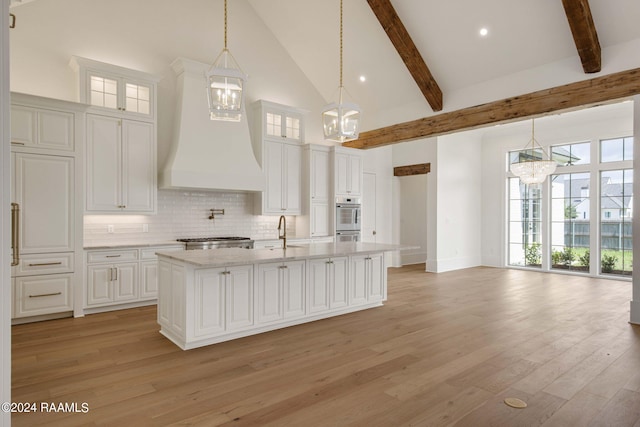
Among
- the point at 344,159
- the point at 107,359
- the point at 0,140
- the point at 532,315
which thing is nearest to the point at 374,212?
the point at 344,159

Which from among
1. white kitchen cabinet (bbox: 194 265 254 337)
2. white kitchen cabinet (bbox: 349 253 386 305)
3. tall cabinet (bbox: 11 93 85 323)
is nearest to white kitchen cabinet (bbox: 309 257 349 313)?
white kitchen cabinet (bbox: 349 253 386 305)

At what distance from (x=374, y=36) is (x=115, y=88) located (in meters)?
4.21

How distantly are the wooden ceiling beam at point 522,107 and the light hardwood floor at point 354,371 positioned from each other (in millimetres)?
2821

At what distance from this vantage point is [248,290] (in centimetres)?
393

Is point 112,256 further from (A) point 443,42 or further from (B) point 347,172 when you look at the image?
(A) point 443,42

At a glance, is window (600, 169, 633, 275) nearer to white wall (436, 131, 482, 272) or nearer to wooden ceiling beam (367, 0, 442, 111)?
white wall (436, 131, 482, 272)

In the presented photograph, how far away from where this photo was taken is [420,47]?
6184mm

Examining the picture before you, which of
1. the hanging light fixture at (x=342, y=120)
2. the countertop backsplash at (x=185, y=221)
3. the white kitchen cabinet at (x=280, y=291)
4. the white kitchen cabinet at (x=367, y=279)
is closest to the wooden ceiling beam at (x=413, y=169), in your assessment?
the countertop backsplash at (x=185, y=221)

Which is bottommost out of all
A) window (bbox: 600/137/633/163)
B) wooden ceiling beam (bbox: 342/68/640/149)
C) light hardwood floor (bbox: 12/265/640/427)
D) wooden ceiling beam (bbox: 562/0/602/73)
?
light hardwood floor (bbox: 12/265/640/427)

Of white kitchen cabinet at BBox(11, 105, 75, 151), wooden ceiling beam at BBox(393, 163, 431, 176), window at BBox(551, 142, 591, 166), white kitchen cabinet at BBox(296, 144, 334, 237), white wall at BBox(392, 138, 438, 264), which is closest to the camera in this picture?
white kitchen cabinet at BBox(11, 105, 75, 151)

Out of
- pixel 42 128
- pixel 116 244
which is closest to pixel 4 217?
pixel 42 128

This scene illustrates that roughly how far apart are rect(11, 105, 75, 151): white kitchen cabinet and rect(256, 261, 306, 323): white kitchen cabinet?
116 inches

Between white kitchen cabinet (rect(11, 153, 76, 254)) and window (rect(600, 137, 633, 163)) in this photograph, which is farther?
window (rect(600, 137, 633, 163))

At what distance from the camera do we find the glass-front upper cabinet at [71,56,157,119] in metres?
5.02
